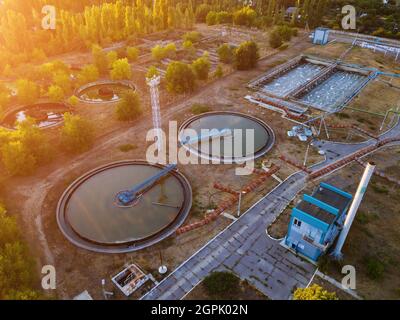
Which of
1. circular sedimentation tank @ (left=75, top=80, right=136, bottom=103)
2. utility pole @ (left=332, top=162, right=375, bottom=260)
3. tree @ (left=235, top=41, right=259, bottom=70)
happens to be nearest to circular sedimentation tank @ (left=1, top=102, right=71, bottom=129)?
Answer: circular sedimentation tank @ (left=75, top=80, right=136, bottom=103)

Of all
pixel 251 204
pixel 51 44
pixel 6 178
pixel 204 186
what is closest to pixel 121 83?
pixel 51 44

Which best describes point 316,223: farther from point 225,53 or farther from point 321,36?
point 321,36

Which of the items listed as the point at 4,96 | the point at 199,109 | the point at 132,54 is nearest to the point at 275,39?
the point at 132,54

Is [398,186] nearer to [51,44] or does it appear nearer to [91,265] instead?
[91,265]

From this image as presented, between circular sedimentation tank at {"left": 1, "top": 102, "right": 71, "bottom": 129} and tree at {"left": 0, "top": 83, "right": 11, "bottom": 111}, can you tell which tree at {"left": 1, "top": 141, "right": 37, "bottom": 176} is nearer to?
circular sedimentation tank at {"left": 1, "top": 102, "right": 71, "bottom": 129}

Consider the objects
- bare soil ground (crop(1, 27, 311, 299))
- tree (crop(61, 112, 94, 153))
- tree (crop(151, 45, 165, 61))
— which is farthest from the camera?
tree (crop(151, 45, 165, 61))

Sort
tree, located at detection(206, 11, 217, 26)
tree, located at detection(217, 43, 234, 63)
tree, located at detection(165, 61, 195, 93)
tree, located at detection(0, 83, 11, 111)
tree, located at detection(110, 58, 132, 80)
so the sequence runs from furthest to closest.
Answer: tree, located at detection(206, 11, 217, 26), tree, located at detection(217, 43, 234, 63), tree, located at detection(110, 58, 132, 80), tree, located at detection(165, 61, 195, 93), tree, located at detection(0, 83, 11, 111)

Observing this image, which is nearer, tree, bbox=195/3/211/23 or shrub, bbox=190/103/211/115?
shrub, bbox=190/103/211/115

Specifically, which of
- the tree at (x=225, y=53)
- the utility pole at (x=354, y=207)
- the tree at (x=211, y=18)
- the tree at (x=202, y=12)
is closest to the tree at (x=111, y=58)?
the tree at (x=225, y=53)
